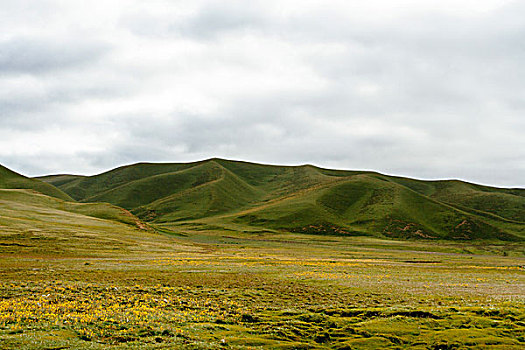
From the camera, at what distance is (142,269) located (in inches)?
2023

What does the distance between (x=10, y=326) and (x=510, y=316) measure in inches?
1239

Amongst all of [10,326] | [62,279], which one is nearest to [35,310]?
[10,326]

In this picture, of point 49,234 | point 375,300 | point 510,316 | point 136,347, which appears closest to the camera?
point 136,347

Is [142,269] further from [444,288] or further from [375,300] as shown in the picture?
[444,288]

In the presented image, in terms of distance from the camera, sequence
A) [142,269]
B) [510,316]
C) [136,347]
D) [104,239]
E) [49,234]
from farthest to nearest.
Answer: [104,239], [49,234], [142,269], [510,316], [136,347]

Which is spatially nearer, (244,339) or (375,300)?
(244,339)

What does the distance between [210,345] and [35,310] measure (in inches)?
527

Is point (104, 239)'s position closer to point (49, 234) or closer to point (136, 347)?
point (49, 234)

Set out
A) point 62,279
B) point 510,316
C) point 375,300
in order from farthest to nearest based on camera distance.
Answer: point 62,279
point 375,300
point 510,316

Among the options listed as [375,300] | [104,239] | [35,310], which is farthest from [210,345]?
[104,239]

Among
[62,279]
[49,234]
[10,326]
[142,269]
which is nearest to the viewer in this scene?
[10,326]

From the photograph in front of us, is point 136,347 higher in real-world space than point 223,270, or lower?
Answer: higher

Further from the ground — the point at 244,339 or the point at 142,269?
the point at 244,339

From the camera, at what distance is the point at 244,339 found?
1944 centimetres
